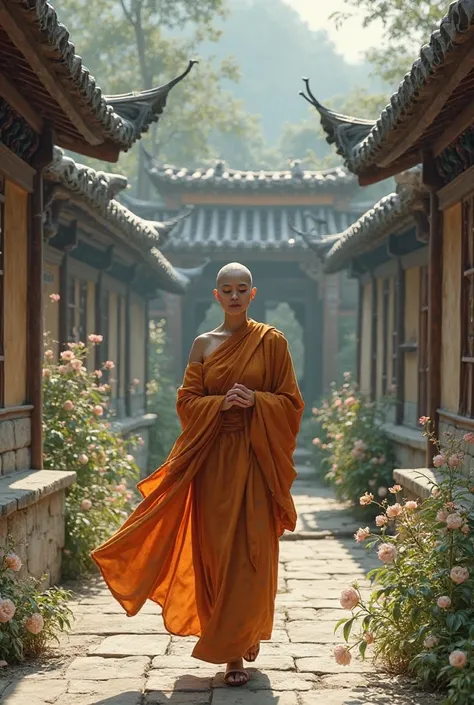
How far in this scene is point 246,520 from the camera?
5.58m

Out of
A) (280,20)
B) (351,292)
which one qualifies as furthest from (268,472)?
(280,20)

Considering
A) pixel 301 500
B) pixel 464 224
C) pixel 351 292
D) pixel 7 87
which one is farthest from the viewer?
pixel 351 292

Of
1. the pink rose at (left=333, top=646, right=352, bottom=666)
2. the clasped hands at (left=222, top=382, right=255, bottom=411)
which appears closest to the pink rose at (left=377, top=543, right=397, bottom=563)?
the pink rose at (left=333, top=646, right=352, bottom=666)

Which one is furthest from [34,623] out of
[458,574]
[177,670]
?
[458,574]

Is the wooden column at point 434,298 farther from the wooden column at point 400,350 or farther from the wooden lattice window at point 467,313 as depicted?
the wooden column at point 400,350

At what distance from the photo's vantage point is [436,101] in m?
6.74

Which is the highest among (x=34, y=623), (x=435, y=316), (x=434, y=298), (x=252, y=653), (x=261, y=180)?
(x=261, y=180)

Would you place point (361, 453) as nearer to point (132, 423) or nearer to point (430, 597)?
point (132, 423)

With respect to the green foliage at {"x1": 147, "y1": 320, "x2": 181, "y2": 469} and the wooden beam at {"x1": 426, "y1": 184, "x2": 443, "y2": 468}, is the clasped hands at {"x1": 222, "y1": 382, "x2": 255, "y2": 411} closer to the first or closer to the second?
the wooden beam at {"x1": 426, "y1": 184, "x2": 443, "y2": 468}

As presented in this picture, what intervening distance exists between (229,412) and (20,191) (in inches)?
121

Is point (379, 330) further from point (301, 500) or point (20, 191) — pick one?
point (20, 191)

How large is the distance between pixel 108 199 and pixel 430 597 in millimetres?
6178

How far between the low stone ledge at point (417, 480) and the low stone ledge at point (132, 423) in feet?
16.8

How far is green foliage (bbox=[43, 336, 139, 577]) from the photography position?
27.9ft
